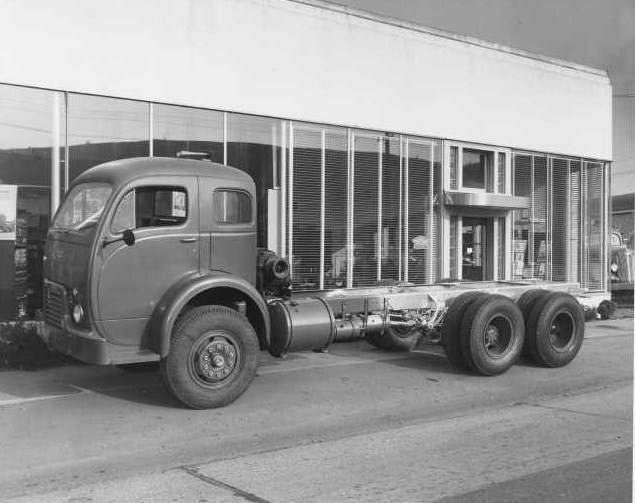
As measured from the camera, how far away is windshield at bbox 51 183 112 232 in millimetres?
6966

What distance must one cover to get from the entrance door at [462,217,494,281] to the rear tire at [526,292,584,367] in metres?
5.86

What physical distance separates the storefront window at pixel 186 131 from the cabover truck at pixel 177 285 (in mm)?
3550

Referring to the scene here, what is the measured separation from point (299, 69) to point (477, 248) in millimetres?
6392

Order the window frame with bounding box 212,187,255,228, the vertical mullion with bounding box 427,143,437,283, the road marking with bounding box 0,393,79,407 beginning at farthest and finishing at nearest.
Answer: the vertical mullion with bounding box 427,143,437,283, the window frame with bounding box 212,187,255,228, the road marking with bounding box 0,393,79,407

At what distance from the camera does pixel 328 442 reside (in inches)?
232

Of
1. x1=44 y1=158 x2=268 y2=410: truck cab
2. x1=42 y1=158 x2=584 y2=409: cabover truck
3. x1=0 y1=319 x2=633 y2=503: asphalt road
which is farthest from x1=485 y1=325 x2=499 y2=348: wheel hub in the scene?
x1=44 y1=158 x2=268 y2=410: truck cab

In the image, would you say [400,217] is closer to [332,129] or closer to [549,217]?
[332,129]

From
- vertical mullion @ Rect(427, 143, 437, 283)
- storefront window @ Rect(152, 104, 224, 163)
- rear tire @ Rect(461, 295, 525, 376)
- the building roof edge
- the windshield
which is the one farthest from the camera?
vertical mullion @ Rect(427, 143, 437, 283)

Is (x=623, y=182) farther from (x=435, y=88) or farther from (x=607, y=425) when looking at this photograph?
(x=607, y=425)

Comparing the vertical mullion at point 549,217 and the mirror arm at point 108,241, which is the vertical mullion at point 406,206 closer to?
the vertical mullion at point 549,217

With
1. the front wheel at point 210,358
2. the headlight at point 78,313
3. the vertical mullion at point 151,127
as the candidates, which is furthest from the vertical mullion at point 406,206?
the headlight at point 78,313

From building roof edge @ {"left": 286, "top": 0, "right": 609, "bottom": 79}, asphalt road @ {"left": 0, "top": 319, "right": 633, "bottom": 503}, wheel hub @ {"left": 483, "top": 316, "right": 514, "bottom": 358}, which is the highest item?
building roof edge @ {"left": 286, "top": 0, "right": 609, "bottom": 79}

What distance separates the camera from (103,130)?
34.5ft

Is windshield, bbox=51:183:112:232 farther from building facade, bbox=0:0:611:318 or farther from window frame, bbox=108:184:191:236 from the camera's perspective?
building facade, bbox=0:0:611:318
